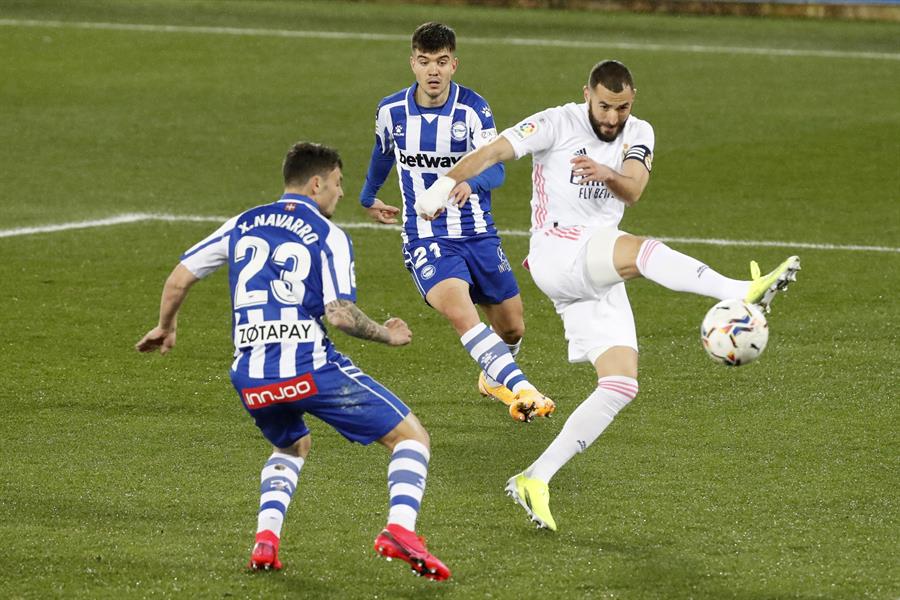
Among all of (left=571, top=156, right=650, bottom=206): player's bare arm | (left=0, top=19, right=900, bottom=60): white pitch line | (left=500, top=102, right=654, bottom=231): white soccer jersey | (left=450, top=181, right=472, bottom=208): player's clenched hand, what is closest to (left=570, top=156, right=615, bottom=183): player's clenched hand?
(left=571, top=156, right=650, bottom=206): player's bare arm

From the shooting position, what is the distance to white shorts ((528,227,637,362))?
7613 millimetres

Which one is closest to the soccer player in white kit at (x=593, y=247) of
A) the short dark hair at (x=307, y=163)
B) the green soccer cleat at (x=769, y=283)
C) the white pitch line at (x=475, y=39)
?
the green soccer cleat at (x=769, y=283)

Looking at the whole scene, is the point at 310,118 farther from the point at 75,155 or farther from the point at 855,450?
the point at 855,450

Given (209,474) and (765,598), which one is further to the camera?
(209,474)

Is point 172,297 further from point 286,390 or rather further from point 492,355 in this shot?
point 492,355

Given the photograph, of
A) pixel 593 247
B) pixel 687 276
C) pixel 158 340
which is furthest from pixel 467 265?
pixel 158 340

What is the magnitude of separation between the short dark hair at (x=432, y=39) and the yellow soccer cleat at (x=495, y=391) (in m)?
1.99

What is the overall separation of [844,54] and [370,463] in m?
18.4

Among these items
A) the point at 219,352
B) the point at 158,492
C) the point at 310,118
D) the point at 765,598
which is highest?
the point at 310,118

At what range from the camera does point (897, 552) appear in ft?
22.5

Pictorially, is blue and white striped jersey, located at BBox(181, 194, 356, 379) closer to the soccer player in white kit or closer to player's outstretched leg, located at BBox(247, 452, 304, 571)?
player's outstretched leg, located at BBox(247, 452, 304, 571)

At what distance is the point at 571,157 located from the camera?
7.84 m

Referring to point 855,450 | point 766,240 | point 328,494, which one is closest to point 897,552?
point 855,450

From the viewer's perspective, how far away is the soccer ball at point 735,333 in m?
7.02
